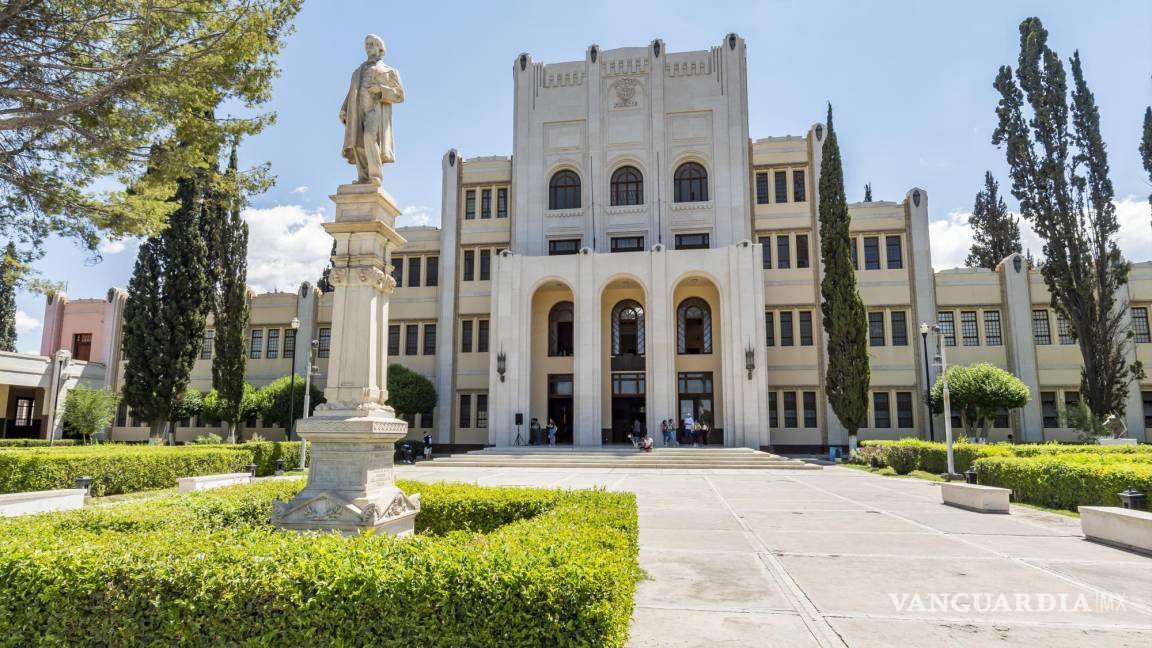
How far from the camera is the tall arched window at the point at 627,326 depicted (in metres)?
34.9

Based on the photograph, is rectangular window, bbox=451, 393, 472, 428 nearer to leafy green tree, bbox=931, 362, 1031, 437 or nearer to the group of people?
the group of people

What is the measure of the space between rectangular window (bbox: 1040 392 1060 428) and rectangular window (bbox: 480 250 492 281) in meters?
30.0

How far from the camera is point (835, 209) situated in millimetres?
30344

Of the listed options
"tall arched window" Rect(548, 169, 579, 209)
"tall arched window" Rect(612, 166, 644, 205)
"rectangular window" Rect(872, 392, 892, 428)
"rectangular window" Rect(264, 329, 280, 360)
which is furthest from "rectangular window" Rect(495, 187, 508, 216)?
"rectangular window" Rect(872, 392, 892, 428)

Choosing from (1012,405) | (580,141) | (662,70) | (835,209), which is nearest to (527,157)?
(580,141)

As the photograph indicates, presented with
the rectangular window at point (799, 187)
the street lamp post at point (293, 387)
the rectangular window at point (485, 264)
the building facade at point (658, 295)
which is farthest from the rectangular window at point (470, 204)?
the rectangular window at point (799, 187)

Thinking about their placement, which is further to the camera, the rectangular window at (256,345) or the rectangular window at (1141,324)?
the rectangular window at (256,345)

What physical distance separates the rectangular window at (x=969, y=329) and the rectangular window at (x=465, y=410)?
26.8 meters

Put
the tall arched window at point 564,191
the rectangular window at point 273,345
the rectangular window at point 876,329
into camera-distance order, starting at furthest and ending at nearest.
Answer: the rectangular window at point 273,345, the tall arched window at point 564,191, the rectangular window at point 876,329

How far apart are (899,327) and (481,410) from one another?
76.0ft

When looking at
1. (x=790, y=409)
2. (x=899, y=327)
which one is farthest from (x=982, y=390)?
(x=790, y=409)

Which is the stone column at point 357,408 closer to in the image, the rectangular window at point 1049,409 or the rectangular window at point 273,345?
the rectangular window at point 273,345

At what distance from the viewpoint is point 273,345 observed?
37.6 metres

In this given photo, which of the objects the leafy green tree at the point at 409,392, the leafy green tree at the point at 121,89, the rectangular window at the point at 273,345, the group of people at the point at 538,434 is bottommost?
the group of people at the point at 538,434
